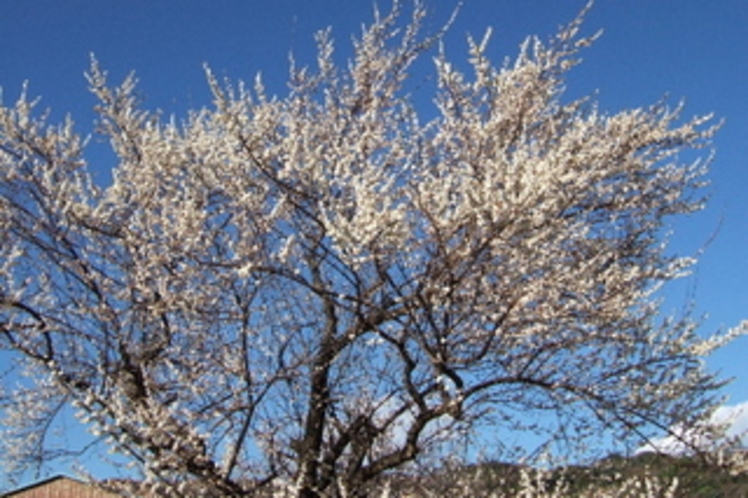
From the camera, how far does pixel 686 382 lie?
595 cm

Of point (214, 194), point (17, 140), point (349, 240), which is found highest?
point (17, 140)

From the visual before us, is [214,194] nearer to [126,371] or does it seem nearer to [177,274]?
[177,274]

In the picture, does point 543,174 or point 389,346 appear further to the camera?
point 389,346

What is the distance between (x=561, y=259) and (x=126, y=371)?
3339mm

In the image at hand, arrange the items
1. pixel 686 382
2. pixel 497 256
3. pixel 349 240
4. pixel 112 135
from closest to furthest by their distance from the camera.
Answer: pixel 349 240 → pixel 497 256 → pixel 686 382 → pixel 112 135

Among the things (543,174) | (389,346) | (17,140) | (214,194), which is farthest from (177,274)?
(543,174)

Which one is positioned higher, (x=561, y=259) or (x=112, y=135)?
(x=112, y=135)

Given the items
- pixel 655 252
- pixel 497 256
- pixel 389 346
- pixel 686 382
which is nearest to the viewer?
pixel 497 256

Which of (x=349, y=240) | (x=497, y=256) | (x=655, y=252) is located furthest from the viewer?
(x=655, y=252)

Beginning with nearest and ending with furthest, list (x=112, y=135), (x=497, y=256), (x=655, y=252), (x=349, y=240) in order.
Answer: (x=349, y=240) < (x=497, y=256) < (x=655, y=252) < (x=112, y=135)

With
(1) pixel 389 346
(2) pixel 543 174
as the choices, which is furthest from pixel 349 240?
(1) pixel 389 346

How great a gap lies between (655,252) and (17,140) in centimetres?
537

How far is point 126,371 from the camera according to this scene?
6633mm

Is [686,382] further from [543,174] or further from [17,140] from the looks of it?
[17,140]
